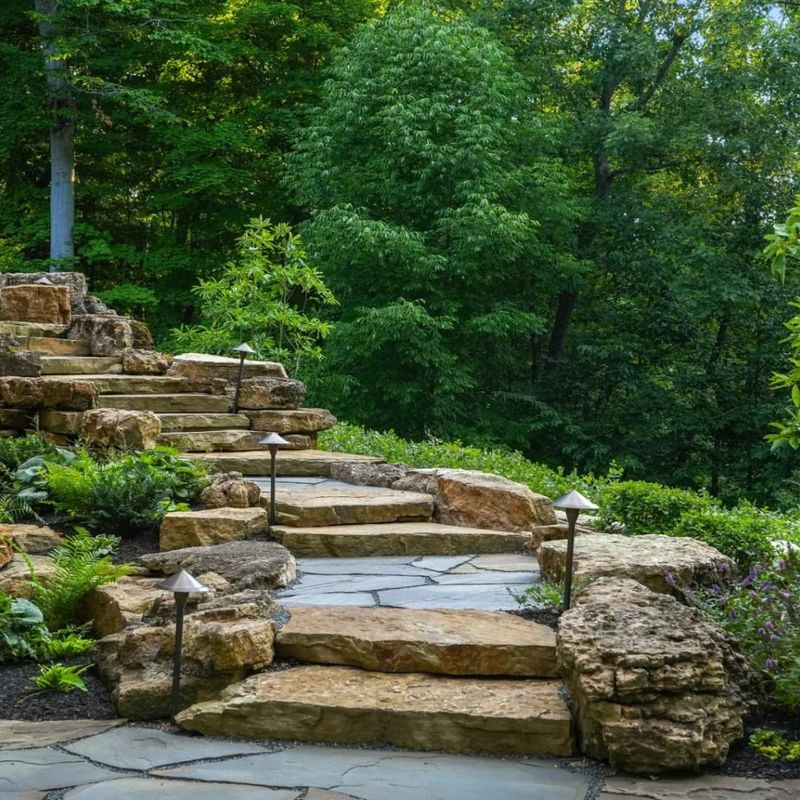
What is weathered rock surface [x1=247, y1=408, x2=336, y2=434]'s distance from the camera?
938cm

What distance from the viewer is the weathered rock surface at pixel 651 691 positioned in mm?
3537

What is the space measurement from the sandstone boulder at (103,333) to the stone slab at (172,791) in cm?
687

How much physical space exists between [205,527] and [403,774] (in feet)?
9.87

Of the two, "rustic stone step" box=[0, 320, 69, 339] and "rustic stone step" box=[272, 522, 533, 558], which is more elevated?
"rustic stone step" box=[0, 320, 69, 339]

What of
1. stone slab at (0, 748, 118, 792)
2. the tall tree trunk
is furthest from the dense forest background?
stone slab at (0, 748, 118, 792)

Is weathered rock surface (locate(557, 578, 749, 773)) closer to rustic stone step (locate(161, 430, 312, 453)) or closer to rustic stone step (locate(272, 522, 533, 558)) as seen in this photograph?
rustic stone step (locate(272, 522, 533, 558))

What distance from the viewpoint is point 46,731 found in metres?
3.96

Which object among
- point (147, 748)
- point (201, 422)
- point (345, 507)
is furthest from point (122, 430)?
point (147, 748)

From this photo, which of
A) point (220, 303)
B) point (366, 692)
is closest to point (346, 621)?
point (366, 692)

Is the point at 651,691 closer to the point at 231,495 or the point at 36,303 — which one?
the point at 231,495

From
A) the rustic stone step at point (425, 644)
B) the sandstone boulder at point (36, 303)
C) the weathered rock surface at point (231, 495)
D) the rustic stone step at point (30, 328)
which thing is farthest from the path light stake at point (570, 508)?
the sandstone boulder at point (36, 303)

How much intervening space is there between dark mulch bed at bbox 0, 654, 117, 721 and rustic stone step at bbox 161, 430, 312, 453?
12.7 feet

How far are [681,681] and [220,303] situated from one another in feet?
34.1

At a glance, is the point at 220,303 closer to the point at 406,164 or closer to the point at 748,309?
the point at 406,164
